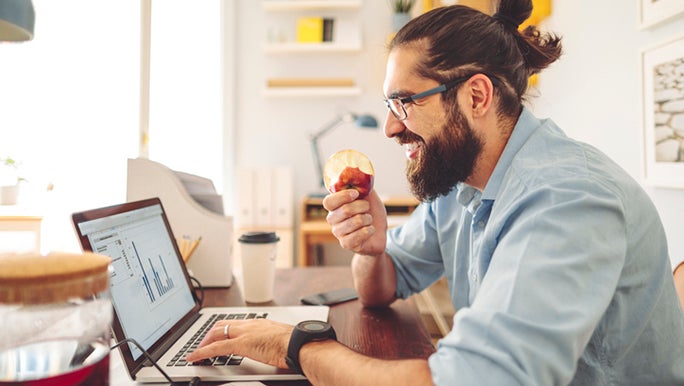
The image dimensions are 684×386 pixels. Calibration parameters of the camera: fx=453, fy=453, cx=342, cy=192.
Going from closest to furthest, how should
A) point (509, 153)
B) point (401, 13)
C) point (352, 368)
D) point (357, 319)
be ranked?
point (352, 368)
point (509, 153)
point (357, 319)
point (401, 13)

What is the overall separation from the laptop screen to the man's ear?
2.37 feet

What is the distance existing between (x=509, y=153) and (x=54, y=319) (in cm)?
82

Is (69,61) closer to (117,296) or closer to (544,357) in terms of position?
(117,296)

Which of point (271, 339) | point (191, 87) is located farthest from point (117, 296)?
point (191, 87)

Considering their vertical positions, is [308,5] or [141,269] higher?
[308,5]

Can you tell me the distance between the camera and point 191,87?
2508 millimetres

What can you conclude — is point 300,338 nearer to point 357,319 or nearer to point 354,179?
point 357,319

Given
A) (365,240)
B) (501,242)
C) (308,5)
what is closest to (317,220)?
(308,5)

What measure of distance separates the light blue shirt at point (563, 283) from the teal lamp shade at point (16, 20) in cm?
64

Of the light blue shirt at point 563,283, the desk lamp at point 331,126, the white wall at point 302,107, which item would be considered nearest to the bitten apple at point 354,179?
the light blue shirt at point 563,283

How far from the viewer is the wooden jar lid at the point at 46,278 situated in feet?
1.11

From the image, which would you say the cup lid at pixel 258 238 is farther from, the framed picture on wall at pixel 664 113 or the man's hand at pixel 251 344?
the framed picture on wall at pixel 664 113

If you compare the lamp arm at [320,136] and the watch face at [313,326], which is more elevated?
the lamp arm at [320,136]

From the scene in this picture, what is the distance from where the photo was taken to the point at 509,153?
3.03 ft
